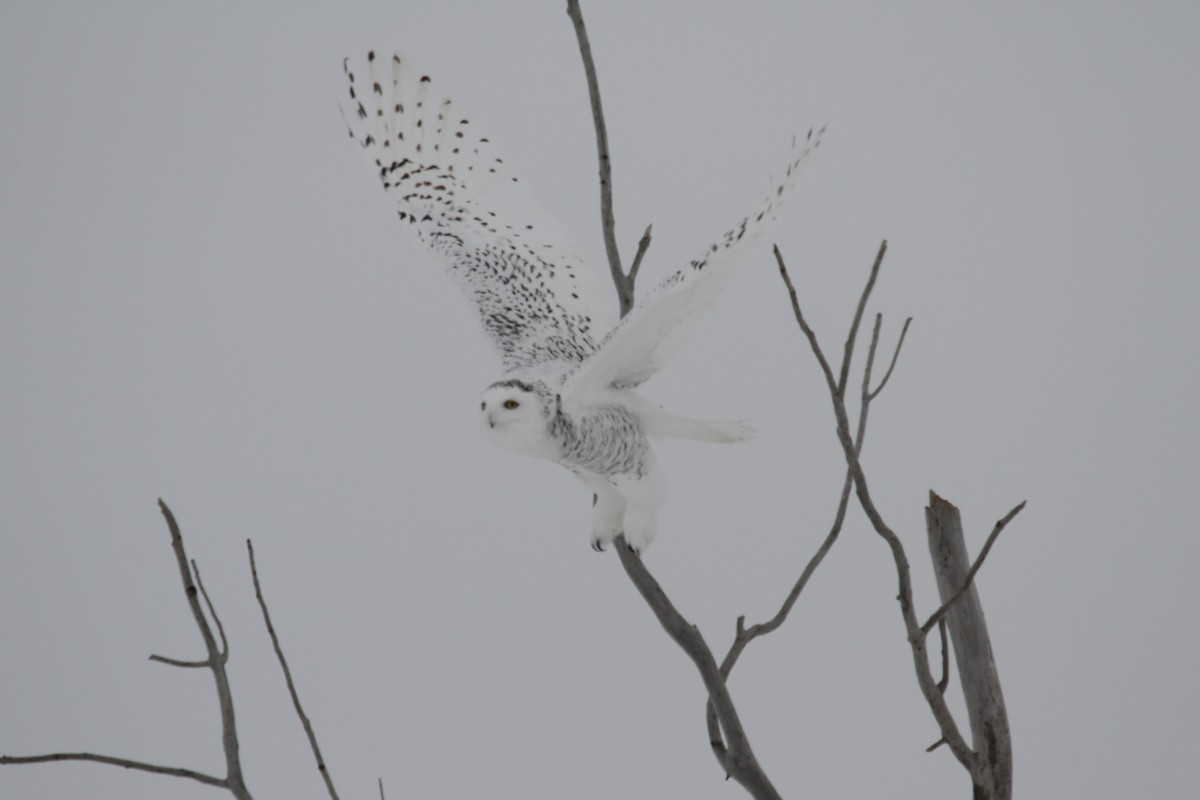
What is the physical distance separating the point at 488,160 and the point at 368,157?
19 cm

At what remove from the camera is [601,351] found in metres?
1.17

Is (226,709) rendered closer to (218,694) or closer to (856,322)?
(218,694)

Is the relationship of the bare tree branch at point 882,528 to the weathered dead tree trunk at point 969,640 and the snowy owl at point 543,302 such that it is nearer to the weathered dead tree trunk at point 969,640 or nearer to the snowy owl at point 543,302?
the weathered dead tree trunk at point 969,640

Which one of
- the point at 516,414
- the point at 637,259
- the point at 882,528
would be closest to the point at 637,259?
the point at 637,259

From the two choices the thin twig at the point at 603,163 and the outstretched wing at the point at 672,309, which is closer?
the outstretched wing at the point at 672,309

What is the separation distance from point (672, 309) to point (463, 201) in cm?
70

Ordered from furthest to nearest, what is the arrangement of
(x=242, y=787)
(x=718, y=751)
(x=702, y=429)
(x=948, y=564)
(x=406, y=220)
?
(x=406, y=220) < (x=702, y=429) < (x=718, y=751) < (x=948, y=564) < (x=242, y=787)

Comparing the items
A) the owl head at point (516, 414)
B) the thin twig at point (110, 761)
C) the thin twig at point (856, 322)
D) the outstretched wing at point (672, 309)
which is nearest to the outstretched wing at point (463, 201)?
the outstretched wing at point (672, 309)

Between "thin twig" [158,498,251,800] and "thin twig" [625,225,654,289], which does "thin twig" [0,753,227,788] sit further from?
"thin twig" [625,225,654,289]

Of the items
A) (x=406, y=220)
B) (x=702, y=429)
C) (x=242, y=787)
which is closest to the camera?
(x=242, y=787)

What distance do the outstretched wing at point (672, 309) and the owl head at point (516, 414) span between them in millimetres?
96

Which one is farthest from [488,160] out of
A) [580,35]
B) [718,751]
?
[718,751]

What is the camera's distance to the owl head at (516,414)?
1.09 m

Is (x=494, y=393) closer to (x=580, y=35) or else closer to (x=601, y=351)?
(x=601, y=351)
